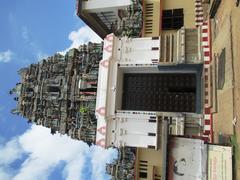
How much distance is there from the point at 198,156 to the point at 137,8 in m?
17.7

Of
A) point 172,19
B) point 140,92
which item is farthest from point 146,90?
point 172,19

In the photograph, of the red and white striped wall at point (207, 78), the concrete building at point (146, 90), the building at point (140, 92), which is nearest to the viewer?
the red and white striped wall at point (207, 78)

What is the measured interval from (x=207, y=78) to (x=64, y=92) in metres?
12.8

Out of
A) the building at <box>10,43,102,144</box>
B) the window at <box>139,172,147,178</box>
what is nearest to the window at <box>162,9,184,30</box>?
the building at <box>10,43,102,144</box>

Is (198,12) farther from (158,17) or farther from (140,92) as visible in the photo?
→ (140,92)

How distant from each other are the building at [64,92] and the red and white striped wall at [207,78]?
32.1 feet

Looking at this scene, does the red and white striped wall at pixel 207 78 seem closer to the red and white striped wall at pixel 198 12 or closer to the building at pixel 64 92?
the red and white striped wall at pixel 198 12

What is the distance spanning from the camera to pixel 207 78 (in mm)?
23125

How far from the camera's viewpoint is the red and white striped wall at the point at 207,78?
22.2 m

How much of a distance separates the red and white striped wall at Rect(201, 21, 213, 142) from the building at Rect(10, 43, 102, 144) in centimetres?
978

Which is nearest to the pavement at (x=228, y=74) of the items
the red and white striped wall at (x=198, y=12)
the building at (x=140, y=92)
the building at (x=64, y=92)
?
the building at (x=140, y=92)

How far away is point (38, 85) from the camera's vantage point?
3200 cm

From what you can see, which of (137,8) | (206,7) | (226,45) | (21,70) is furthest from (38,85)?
(226,45)

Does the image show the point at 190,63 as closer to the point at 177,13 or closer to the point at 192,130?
the point at 192,130
